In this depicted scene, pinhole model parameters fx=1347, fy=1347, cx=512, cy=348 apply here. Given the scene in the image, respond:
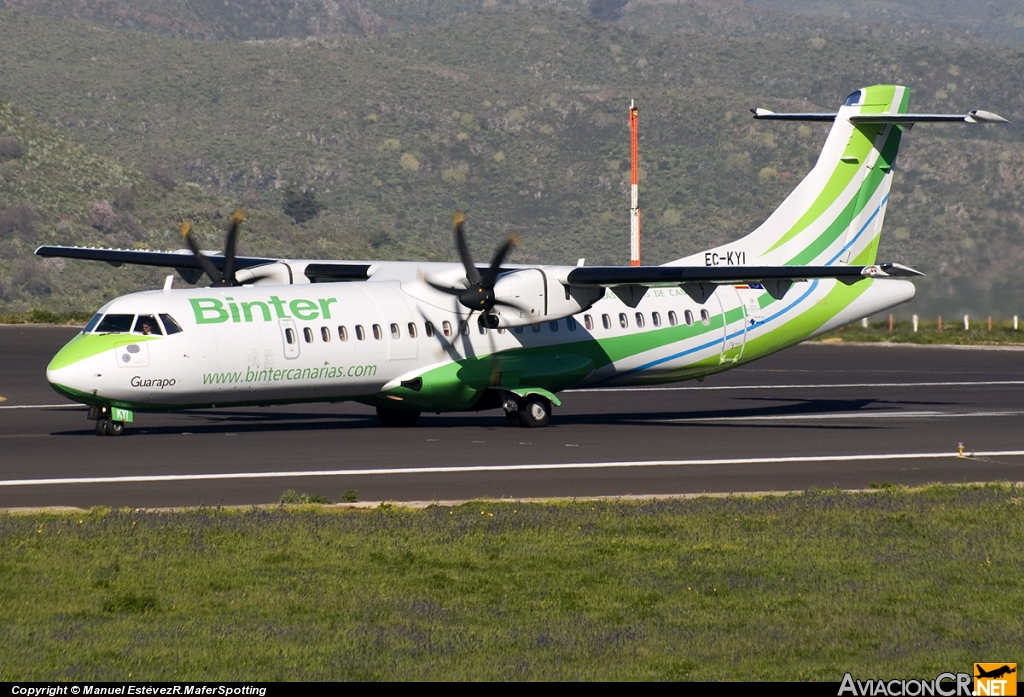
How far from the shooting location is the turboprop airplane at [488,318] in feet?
74.0

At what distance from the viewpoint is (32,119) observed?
97.9 meters

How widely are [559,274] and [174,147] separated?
101 meters

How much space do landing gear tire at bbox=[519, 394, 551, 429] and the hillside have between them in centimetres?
6157

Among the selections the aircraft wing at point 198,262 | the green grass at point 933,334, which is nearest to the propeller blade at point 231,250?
the aircraft wing at point 198,262

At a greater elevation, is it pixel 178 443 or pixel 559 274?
pixel 559 274

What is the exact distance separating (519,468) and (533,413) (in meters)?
5.70

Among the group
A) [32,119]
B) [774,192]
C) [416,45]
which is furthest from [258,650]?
[416,45]

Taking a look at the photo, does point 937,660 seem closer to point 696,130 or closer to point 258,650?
point 258,650

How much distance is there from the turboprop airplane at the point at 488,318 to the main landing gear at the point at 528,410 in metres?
0.03

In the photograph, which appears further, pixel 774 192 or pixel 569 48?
pixel 569 48

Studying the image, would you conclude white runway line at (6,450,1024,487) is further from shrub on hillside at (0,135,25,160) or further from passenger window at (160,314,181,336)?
shrub on hillside at (0,135,25,160)

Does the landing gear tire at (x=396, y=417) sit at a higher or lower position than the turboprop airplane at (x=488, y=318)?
lower

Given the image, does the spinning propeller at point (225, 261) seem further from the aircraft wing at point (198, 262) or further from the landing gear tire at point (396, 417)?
the landing gear tire at point (396, 417)

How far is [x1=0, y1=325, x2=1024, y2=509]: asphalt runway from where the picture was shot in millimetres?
17953
